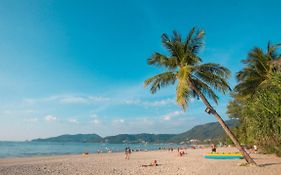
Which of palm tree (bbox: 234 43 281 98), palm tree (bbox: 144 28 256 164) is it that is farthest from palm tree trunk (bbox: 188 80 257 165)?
palm tree (bbox: 234 43 281 98)

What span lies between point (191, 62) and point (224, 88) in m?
3.13

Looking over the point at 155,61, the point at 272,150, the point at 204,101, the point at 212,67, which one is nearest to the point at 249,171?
the point at 204,101

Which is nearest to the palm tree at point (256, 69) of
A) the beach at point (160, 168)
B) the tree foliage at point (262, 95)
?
the tree foliage at point (262, 95)

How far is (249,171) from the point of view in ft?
52.7

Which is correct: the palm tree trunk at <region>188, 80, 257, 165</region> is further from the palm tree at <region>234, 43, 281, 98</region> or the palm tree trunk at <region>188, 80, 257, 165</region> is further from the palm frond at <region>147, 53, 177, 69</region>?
Result: the palm tree at <region>234, 43, 281, 98</region>

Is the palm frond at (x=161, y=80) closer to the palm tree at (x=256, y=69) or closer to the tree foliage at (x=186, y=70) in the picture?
the tree foliage at (x=186, y=70)

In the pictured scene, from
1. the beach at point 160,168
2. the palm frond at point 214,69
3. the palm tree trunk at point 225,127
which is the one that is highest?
the palm frond at point 214,69


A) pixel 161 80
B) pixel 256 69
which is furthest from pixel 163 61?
pixel 256 69

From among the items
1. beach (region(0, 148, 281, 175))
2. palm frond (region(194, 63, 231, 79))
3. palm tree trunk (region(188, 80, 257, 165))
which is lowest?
beach (region(0, 148, 281, 175))

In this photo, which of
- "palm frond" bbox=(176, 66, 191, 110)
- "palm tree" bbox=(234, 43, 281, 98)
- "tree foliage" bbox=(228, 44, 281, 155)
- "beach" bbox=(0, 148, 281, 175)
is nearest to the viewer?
"beach" bbox=(0, 148, 281, 175)

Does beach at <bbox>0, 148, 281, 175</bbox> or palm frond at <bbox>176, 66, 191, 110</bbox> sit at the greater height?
palm frond at <bbox>176, 66, 191, 110</bbox>

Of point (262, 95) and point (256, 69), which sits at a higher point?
point (256, 69)

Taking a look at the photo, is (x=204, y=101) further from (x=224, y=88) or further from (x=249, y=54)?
(x=249, y=54)

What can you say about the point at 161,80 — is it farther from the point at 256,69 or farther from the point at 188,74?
the point at 256,69
